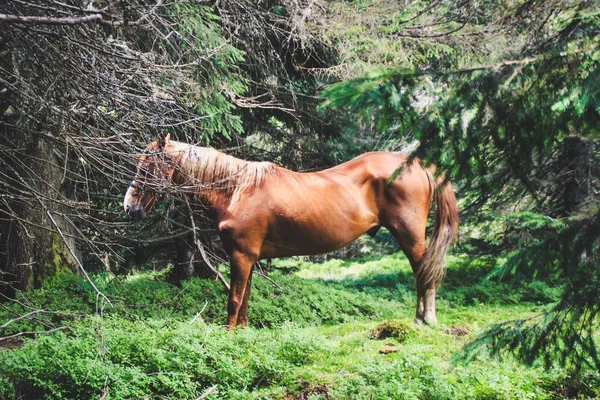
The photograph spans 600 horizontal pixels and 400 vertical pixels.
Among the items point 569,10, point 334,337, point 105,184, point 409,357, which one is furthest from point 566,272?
point 105,184

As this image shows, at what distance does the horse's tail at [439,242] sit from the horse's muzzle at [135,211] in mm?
3512

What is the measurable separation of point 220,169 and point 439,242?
291cm

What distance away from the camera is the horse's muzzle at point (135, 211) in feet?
20.6

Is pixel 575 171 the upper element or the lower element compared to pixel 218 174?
upper

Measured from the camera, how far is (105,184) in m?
7.79

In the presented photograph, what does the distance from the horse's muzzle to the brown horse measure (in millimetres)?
12

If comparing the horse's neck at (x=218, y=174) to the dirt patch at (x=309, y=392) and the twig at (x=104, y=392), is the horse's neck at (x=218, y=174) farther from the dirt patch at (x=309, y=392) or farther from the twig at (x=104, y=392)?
the twig at (x=104, y=392)

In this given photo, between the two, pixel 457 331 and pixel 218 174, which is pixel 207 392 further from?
pixel 457 331

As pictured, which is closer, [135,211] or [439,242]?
[135,211]

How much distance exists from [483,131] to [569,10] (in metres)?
1.33

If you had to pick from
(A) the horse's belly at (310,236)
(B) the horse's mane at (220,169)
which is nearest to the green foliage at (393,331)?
(A) the horse's belly at (310,236)

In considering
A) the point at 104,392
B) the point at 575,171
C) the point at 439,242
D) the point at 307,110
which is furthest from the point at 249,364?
the point at 575,171

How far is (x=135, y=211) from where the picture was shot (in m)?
6.34

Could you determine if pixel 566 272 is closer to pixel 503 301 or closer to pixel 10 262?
pixel 503 301
